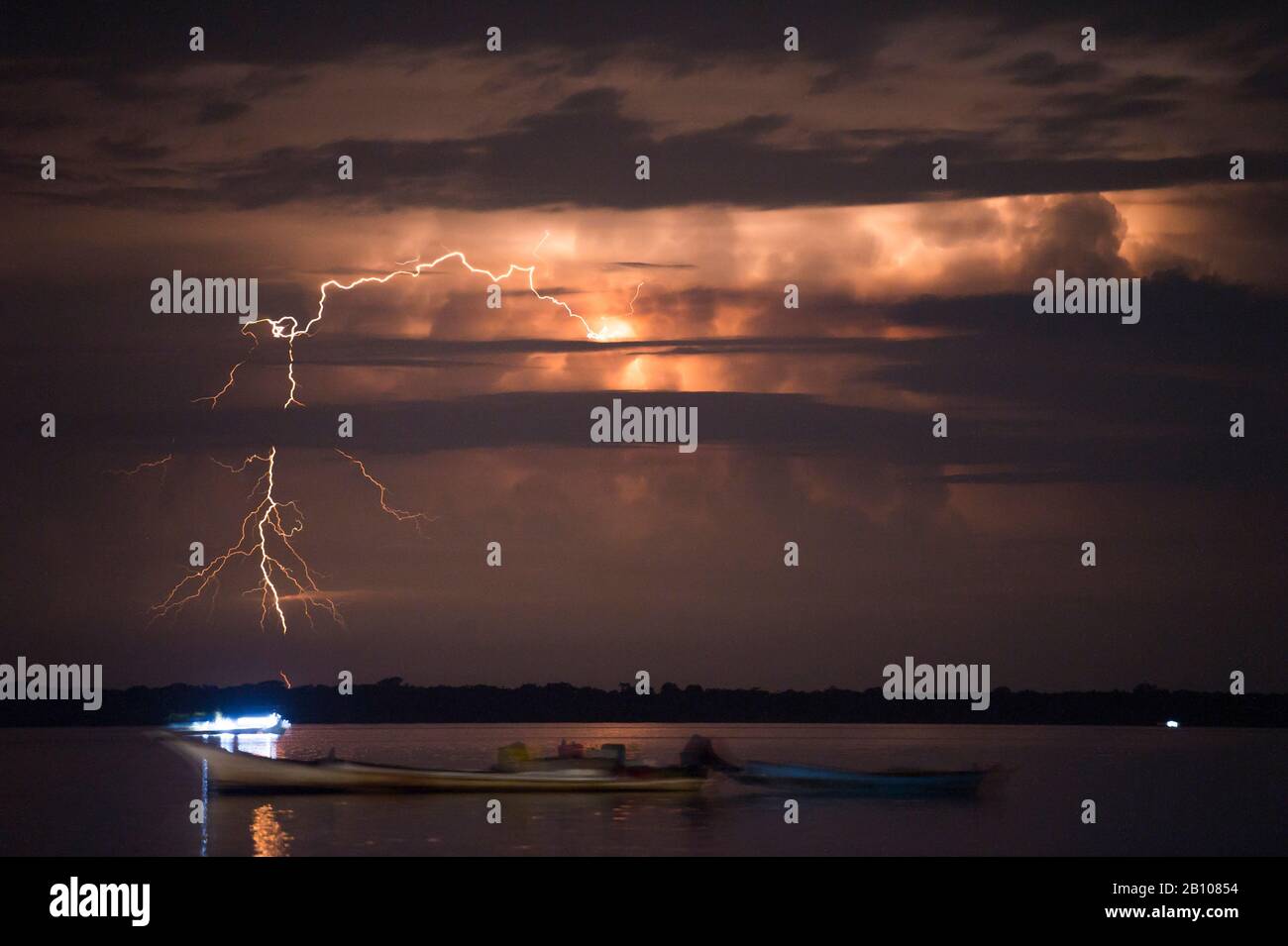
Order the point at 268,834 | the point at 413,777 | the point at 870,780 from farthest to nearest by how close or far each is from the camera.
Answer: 1. the point at 870,780
2. the point at 413,777
3. the point at 268,834

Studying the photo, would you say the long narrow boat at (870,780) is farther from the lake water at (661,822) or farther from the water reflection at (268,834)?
the water reflection at (268,834)

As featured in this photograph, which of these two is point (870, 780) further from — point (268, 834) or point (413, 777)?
point (268, 834)

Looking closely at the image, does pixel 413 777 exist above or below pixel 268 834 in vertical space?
above

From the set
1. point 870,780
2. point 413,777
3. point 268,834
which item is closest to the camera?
point 268,834

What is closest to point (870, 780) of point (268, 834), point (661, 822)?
point (661, 822)

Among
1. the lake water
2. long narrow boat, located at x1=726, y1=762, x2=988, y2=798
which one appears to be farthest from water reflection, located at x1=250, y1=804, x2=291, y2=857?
long narrow boat, located at x1=726, y1=762, x2=988, y2=798
